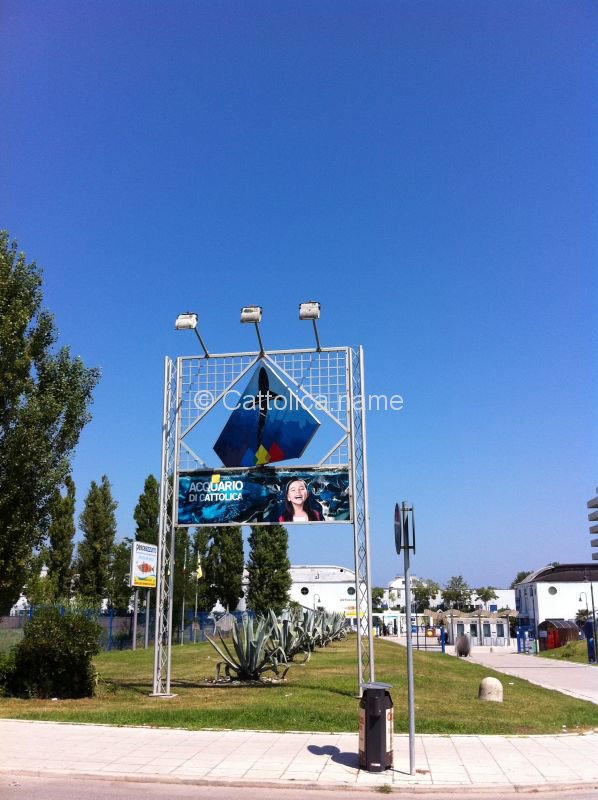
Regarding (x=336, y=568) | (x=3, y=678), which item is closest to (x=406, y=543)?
(x=3, y=678)

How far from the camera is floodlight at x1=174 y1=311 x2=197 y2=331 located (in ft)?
53.0

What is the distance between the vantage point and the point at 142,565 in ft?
67.9

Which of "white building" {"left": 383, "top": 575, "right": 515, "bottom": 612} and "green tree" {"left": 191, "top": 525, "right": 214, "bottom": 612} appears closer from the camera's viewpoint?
"green tree" {"left": 191, "top": 525, "right": 214, "bottom": 612}

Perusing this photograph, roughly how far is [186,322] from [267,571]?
42.1m

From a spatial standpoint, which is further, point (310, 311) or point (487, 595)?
point (487, 595)

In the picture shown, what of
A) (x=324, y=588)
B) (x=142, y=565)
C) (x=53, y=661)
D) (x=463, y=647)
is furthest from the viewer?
(x=324, y=588)

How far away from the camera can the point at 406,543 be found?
915cm

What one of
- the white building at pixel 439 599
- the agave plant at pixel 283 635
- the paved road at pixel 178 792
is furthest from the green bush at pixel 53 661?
the white building at pixel 439 599

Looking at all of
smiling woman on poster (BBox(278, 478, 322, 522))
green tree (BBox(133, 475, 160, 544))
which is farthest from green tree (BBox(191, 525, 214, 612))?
smiling woman on poster (BBox(278, 478, 322, 522))

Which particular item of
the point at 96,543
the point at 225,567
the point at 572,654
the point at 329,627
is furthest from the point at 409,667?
the point at 225,567

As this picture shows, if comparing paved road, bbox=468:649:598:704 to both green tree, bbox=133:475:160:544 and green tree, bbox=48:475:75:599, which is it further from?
green tree, bbox=48:475:75:599

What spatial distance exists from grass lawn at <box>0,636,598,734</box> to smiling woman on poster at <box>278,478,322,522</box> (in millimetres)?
3597

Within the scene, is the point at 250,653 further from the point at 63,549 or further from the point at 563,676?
the point at 63,549

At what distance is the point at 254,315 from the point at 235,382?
1796mm
